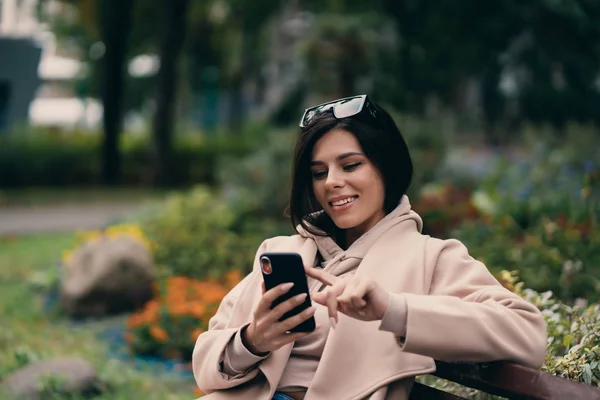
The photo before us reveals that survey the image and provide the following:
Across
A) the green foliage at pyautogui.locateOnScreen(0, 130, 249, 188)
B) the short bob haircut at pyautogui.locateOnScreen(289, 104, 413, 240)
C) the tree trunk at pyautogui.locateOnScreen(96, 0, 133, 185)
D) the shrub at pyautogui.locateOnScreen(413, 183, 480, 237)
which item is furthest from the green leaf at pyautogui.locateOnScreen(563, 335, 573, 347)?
the tree trunk at pyautogui.locateOnScreen(96, 0, 133, 185)

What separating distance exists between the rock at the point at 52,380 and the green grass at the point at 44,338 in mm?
90

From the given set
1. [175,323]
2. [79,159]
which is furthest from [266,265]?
[79,159]

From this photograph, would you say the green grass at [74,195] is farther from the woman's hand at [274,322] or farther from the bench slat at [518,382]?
the bench slat at [518,382]

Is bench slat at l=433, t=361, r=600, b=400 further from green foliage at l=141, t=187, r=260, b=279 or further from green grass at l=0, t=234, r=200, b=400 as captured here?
green foliage at l=141, t=187, r=260, b=279

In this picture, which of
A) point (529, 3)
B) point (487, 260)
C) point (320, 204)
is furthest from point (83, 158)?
point (320, 204)

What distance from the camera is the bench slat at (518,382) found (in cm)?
216

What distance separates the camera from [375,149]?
9.00 ft

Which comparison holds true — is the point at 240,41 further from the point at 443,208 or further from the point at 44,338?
the point at 44,338

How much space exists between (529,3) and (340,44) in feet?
9.41

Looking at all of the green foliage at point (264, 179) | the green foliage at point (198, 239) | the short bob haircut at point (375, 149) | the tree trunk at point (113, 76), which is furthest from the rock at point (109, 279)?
the tree trunk at point (113, 76)

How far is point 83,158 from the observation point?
23375mm

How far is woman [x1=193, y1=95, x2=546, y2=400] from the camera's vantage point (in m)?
2.23

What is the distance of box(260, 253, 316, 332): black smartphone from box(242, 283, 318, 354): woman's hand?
1cm

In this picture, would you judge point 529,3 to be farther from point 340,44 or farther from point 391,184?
point 391,184
